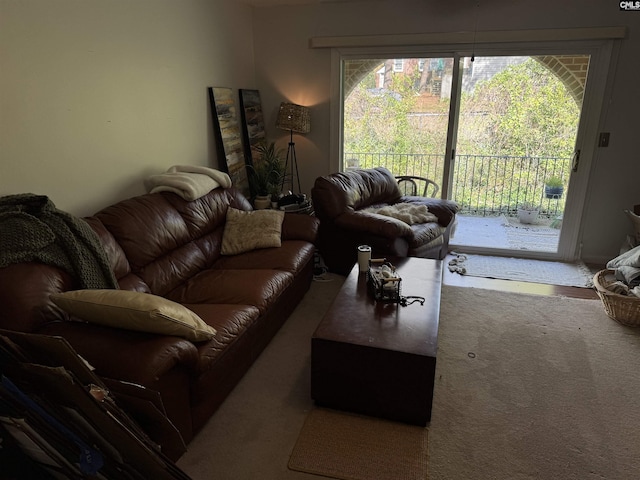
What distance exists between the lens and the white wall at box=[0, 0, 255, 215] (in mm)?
2072

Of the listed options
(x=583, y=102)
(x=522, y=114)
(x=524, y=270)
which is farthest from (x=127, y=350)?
(x=522, y=114)

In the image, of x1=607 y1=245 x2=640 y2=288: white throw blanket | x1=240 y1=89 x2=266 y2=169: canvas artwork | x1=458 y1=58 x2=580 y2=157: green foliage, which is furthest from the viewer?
x1=240 y1=89 x2=266 y2=169: canvas artwork

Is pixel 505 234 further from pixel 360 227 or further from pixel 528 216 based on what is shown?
pixel 360 227

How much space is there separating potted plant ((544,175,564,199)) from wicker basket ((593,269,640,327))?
2.17 meters

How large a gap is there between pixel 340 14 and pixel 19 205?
3.36 meters

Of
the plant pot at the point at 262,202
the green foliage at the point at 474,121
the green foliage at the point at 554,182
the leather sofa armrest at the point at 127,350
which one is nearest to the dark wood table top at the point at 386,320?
the leather sofa armrest at the point at 127,350

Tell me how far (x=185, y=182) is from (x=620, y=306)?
3.07 metres

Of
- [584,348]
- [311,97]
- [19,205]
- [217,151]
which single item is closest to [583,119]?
[584,348]

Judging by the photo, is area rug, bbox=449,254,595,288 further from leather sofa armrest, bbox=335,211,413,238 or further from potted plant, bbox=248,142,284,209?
potted plant, bbox=248,142,284,209

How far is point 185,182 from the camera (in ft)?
9.39

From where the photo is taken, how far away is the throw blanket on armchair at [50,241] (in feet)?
5.74

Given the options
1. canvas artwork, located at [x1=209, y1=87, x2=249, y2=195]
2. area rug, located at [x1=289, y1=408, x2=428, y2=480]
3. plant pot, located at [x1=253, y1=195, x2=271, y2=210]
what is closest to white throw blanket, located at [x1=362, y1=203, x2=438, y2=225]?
plant pot, located at [x1=253, y1=195, x2=271, y2=210]

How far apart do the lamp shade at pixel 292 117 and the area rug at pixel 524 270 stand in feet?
6.74

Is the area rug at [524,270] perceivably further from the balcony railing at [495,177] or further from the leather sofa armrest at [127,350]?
the leather sofa armrest at [127,350]
